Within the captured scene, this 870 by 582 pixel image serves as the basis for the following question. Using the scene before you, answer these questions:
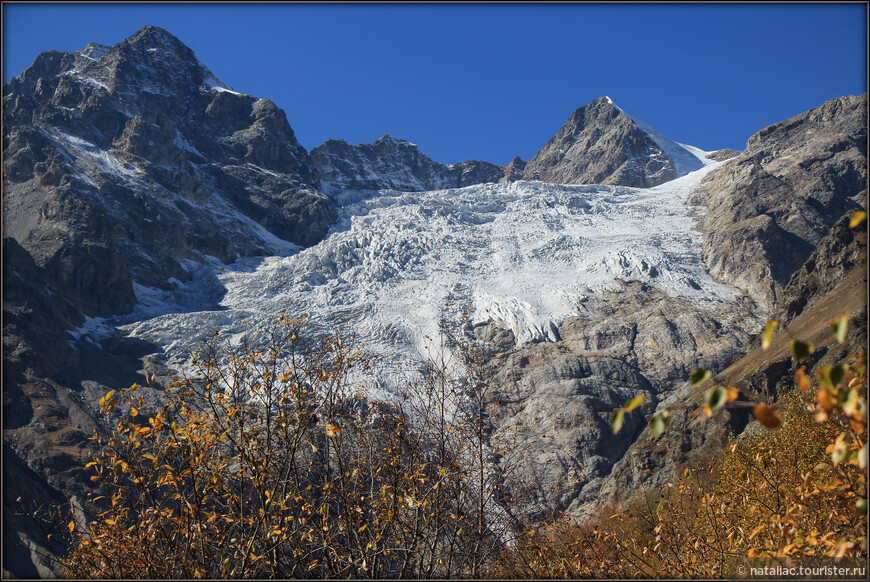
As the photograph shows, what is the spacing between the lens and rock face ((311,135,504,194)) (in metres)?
144

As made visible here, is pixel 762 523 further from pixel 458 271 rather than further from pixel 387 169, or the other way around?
pixel 387 169

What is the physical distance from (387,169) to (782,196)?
331ft

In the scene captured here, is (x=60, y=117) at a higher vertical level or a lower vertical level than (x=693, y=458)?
higher

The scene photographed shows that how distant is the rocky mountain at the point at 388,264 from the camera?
47.2 m

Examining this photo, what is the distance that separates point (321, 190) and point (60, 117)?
51.2 m

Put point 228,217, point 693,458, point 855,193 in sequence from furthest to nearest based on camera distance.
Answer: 1. point 228,217
2. point 855,193
3. point 693,458

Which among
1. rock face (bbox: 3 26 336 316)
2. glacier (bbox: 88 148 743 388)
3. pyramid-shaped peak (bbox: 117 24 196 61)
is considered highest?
pyramid-shaped peak (bbox: 117 24 196 61)

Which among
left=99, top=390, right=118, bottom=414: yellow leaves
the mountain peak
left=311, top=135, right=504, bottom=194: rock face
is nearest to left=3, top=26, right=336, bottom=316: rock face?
left=311, top=135, right=504, bottom=194: rock face

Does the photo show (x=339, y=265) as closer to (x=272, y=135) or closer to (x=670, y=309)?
(x=670, y=309)

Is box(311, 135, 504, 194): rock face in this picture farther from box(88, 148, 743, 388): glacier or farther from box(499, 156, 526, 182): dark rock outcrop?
box(88, 148, 743, 388): glacier

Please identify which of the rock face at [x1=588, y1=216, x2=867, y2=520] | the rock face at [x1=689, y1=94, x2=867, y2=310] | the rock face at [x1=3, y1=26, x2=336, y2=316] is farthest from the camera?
the rock face at [x1=3, y1=26, x2=336, y2=316]

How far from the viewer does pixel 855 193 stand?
9244 centimetres

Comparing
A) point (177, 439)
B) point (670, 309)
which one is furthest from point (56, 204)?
point (177, 439)

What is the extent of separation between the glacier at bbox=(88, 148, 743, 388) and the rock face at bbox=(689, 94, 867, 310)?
3.71 m
